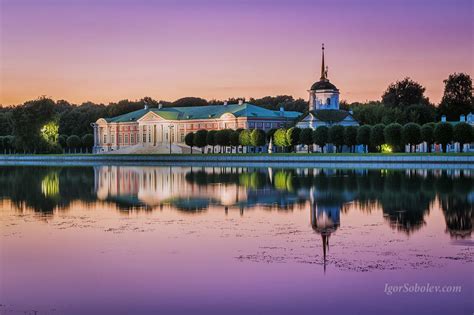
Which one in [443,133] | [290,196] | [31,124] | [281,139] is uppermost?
[31,124]

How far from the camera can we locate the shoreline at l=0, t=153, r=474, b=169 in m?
61.9

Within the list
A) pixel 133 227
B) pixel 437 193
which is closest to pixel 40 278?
pixel 133 227

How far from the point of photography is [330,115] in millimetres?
95875

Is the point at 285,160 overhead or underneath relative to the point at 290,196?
overhead

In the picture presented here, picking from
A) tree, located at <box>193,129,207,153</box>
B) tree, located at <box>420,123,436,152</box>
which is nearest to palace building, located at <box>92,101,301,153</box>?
tree, located at <box>193,129,207,153</box>

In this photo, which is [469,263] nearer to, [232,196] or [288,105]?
[232,196]

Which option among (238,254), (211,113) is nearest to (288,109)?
(211,113)

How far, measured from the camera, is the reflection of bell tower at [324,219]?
19734 millimetres

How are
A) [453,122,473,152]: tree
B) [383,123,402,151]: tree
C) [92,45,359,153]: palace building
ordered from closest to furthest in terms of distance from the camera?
[453,122,473,152]: tree, [383,123,402,151]: tree, [92,45,359,153]: palace building

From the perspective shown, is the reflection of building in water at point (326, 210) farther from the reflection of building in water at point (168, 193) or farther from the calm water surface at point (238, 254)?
the reflection of building in water at point (168, 193)

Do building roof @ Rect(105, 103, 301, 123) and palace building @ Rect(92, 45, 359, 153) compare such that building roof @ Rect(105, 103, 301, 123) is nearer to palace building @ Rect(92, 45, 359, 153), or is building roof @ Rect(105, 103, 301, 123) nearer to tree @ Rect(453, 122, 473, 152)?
palace building @ Rect(92, 45, 359, 153)

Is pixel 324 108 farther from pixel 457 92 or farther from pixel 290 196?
pixel 290 196

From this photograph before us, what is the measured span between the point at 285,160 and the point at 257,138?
18478 millimetres

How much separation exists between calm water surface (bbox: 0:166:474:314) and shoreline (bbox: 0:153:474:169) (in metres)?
31.9
